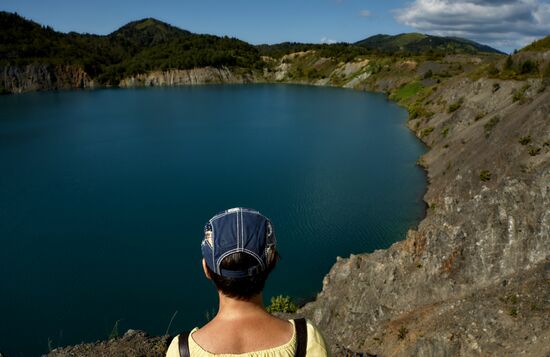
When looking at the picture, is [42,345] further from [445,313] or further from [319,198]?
[319,198]

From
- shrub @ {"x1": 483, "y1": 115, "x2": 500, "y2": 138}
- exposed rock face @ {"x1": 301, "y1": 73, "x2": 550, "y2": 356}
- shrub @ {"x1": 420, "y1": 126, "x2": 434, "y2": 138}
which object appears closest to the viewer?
exposed rock face @ {"x1": 301, "y1": 73, "x2": 550, "y2": 356}

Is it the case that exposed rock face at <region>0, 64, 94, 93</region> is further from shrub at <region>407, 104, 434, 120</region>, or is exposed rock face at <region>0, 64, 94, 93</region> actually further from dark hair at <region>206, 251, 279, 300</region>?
dark hair at <region>206, 251, 279, 300</region>

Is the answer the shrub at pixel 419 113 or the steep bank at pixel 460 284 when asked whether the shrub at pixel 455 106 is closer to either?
the shrub at pixel 419 113

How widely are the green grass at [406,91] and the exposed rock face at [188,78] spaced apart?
89.7 meters

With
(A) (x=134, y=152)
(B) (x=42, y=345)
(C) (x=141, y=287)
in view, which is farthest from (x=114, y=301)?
Result: (A) (x=134, y=152)

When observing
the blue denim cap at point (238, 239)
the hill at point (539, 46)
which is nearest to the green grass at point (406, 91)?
the hill at point (539, 46)

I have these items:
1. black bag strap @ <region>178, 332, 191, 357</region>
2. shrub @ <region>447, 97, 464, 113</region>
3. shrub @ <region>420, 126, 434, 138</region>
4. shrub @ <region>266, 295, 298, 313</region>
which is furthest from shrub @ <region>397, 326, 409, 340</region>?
shrub @ <region>420, 126, 434, 138</region>

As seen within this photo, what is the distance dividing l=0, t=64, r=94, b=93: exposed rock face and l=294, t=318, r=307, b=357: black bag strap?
18368 centimetres

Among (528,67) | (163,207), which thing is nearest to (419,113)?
(528,67)

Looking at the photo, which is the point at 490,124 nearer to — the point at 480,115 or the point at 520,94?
the point at 520,94

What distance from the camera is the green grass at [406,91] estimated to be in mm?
107000

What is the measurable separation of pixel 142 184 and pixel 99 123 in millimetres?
47423

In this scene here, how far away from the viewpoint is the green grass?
10700 centimetres

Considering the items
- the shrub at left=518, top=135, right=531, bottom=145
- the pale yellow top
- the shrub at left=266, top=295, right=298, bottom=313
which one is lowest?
the shrub at left=266, top=295, right=298, bottom=313
